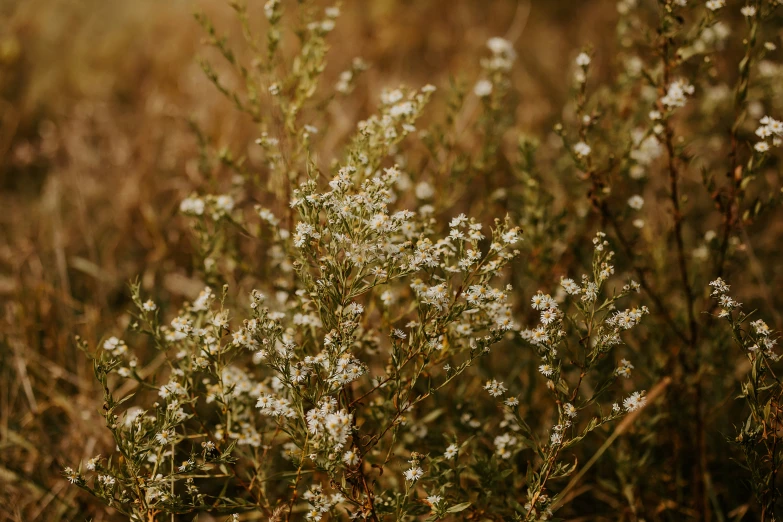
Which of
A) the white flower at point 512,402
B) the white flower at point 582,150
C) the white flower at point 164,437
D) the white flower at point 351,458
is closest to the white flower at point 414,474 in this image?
the white flower at point 351,458

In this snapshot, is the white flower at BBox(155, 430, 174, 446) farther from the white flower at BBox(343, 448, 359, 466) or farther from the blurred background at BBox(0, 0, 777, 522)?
the blurred background at BBox(0, 0, 777, 522)

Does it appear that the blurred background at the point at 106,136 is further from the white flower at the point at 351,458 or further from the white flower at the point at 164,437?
the white flower at the point at 351,458

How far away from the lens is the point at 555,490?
248cm

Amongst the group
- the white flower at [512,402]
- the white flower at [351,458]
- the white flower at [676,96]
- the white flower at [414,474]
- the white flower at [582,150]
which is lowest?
the white flower at [414,474]

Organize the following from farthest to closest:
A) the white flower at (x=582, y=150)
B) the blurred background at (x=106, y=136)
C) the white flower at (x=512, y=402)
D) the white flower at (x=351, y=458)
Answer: the blurred background at (x=106, y=136) < the white flower at (x=582, y=150) < the white flower at (x=512, y=402) < the white flower at (x=351, y=458)

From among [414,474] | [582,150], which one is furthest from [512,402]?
[582,150]

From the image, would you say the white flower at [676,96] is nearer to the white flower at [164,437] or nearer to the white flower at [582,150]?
the white flower at [582,150]

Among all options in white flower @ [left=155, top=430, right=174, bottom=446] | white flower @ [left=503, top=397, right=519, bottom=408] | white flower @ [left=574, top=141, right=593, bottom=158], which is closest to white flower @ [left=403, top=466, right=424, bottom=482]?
white flower @ [left=503, top=397, right=519, bottom=408]

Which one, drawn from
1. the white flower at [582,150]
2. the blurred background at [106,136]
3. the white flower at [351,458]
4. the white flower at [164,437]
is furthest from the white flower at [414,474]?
the blurred background at [106,136]

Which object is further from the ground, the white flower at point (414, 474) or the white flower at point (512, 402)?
the white flower at point (512, 402)

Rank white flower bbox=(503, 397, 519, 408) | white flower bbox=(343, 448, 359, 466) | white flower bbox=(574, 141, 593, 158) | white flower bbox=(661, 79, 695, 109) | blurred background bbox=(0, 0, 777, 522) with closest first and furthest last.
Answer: white flower bbox=(343, 448, 359, 466) < white flower bbox=(503, 397, 519, 408) < white flower bbox=(661, 79, 695, 109) < white flower bbox=(574, 141, 593, 158) < blurred background bbox=(0, 0, 777, 522)

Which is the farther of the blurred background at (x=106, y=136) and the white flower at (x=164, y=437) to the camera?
the blurred background at (x=106, y=136)

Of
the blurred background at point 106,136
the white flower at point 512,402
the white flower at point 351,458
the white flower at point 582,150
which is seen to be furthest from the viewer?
the blurred background at point 106,136

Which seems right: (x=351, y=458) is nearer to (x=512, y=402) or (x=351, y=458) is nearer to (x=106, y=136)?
(x=512, y=402)
